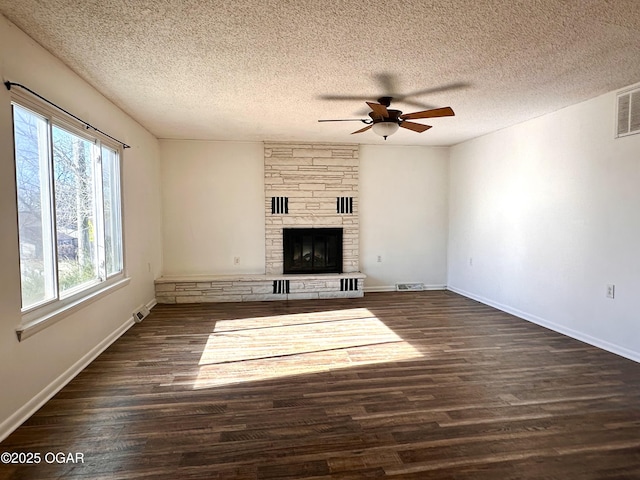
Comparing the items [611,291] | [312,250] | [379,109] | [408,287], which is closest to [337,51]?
[379,109]

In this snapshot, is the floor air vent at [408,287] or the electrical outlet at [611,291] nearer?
the electrical outlet at [611,291]

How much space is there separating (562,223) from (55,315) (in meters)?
4.88

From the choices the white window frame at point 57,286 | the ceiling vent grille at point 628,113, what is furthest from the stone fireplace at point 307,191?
the ceiling vent grille at point 628,113

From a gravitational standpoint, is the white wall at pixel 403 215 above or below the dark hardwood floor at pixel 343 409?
above

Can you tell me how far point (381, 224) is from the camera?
19.5 ft

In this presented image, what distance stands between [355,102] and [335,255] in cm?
277

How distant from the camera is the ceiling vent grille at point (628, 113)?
10.1 ft

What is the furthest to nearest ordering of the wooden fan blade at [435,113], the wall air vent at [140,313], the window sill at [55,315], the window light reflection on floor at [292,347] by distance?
the wall air vent at [140,313], the wooden fan blade at [435,113], the window light reflection on floor at [292,347], the window sill at [55,315]

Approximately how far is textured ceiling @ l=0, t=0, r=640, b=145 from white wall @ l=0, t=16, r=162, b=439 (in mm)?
156

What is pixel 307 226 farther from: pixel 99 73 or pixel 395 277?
pixel 99 73

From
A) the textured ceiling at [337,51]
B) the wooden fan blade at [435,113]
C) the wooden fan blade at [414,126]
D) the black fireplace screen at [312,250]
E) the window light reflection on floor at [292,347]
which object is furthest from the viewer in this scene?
the black fireplace screen at [312,250]

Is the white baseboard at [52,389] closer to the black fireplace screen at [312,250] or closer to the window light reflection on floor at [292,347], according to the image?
the window light reflection on floor at [292,347]

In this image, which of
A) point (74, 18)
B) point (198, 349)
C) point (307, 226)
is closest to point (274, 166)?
point (307, 226)

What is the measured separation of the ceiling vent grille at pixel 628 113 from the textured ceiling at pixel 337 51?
13 centimetres
